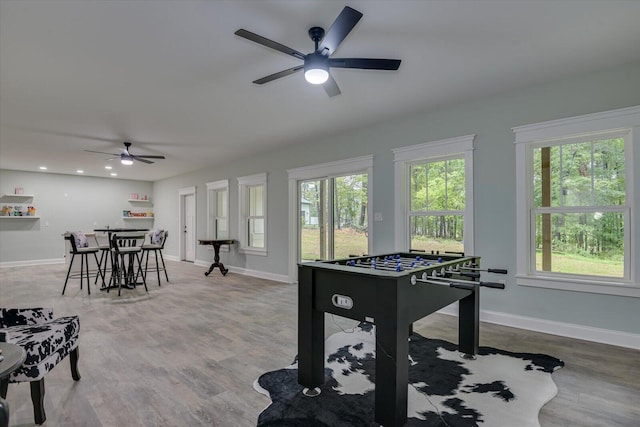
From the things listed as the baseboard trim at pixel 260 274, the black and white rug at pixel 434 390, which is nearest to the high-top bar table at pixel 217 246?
the baseboard trim at pixel 260 274

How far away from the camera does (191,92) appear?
3.56 metres

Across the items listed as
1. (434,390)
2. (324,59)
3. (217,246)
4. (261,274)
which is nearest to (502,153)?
(324,59)

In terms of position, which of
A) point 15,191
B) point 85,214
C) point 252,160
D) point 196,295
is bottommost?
point 196,295

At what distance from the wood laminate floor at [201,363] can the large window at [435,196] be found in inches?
38.2

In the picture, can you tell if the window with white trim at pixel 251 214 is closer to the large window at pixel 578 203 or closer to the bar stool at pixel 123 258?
the bar stool at pixel 123 258

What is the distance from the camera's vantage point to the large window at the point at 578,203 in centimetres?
304

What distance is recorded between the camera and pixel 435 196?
13.9 feet

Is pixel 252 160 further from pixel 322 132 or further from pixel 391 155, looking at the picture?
pixel 391 155

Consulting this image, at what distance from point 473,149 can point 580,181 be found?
1.08 metres

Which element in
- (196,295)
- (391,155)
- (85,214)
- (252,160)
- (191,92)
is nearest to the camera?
(191,92)

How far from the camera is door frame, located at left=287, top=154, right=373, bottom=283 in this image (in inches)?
187

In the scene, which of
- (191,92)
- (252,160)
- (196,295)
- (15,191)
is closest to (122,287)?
(196,295)

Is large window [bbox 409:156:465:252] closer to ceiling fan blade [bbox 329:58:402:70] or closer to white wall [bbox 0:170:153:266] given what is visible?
ceiling fan blade [bbox 329:58:402:70]

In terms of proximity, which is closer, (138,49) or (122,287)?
(138,49)
